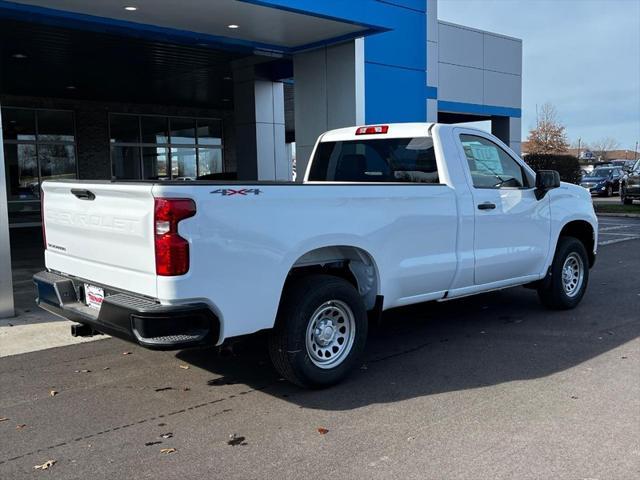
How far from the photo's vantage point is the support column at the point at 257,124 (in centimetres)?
1421

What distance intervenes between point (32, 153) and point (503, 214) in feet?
62.0

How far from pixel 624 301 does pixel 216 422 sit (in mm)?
5779

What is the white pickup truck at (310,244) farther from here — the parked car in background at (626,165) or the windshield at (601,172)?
the windshield at (601,172)

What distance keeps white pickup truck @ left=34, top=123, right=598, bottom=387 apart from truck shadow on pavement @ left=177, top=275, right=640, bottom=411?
35 centimetres

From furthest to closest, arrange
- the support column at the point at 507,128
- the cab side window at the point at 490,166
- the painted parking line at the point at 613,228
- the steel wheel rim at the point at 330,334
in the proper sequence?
the support column at the point at 507,128, the painted parking line at the point at 613,228, the cab side window at the point at 490,166, the steel wheel rim at the point at 330,334

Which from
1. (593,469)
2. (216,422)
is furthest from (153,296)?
(593,469)

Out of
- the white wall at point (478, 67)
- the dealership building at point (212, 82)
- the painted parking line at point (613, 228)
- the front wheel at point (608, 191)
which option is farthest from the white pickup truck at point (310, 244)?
the front wheel at point (608, 191)

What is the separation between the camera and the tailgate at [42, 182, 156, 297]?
4051mm

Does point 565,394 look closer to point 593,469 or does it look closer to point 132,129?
point 593,469

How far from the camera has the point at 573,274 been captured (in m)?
7.48

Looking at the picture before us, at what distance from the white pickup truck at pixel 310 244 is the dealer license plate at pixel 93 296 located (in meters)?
0.02

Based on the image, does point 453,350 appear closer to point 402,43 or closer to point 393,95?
point 393,95

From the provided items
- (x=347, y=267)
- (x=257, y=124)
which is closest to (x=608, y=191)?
(x=257, y=124)

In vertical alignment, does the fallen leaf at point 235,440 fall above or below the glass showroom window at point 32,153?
below
